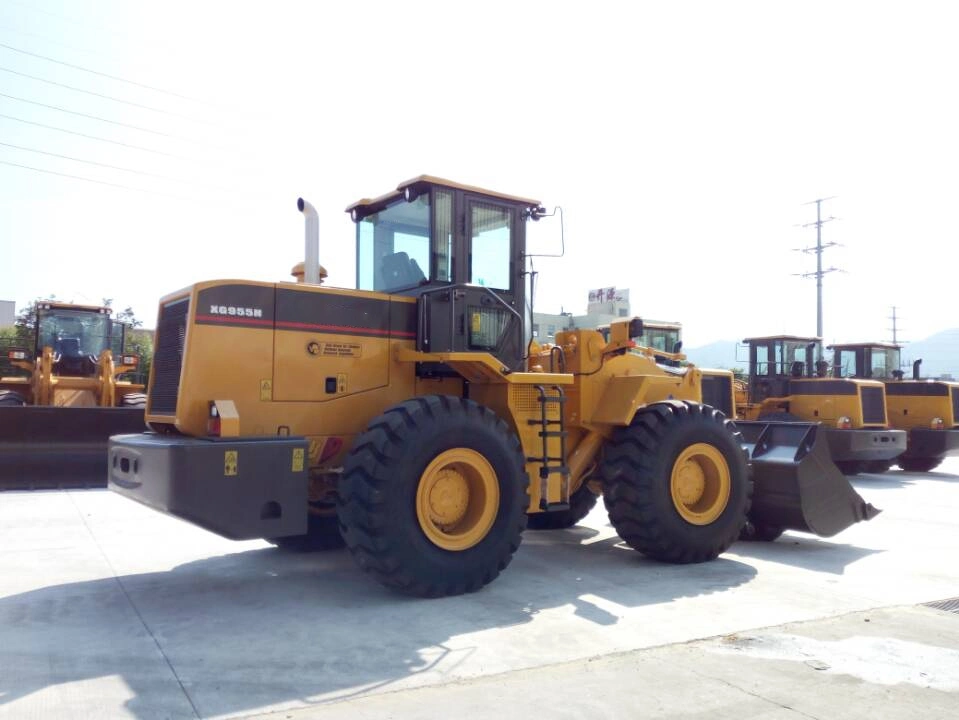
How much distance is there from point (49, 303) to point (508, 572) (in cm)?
1226

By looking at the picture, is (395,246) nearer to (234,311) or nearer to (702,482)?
(234,311)

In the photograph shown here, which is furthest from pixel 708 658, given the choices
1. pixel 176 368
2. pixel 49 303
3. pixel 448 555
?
pixel 49 303

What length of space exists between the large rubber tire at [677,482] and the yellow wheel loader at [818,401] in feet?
25.6

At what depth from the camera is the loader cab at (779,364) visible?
15914 millimetres

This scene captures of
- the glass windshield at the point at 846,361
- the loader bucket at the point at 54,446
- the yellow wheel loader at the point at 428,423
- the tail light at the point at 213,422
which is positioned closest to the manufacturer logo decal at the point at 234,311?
the yellow wheel loader at the point at 428,423

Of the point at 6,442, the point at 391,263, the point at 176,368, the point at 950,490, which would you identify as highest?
the point at 391,263

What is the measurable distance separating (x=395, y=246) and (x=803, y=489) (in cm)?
428

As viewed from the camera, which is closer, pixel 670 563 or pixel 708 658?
pixel 708 658

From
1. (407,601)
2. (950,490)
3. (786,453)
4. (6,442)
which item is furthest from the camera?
(950,490)

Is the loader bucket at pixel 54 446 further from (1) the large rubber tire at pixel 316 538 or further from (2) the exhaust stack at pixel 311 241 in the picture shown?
(2) the exhaust stack at pixel 311 241

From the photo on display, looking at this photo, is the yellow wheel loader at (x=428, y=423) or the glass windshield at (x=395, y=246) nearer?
the yellow wheel loader at (x=428, y=423)

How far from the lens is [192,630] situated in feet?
15.5

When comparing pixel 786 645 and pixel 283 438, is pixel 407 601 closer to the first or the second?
pixel 283 438

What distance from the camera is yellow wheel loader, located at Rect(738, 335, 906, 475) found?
14.2 meters
